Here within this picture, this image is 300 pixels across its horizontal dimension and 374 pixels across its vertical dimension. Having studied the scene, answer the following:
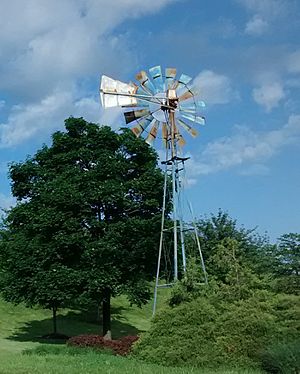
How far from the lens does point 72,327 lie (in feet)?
96.6

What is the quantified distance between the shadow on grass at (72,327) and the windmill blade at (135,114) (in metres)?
10.5

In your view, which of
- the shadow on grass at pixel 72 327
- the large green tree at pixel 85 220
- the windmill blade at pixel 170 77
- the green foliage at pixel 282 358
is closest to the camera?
the green foliage at pixel 282 358

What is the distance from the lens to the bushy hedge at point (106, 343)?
15959mm

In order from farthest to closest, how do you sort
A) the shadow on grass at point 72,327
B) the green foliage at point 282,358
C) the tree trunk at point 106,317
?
the shadow on grass at point 72,327
the tree trunk at point 106,317
the green foliage at point 282,358

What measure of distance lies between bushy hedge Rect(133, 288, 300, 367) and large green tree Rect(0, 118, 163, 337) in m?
5.51

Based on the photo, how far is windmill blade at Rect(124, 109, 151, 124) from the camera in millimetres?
19953

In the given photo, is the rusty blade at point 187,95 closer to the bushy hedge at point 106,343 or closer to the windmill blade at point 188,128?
the windmill blade at point 188,128

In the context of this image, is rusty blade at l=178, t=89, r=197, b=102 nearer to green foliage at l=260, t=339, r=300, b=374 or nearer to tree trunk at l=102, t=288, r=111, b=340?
tree trunk at l=102, t=288, r=111, b=340

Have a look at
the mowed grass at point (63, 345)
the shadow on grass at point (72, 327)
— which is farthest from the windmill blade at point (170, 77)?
the shadow on grass at point (72, 327)

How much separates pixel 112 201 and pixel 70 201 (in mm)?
1596

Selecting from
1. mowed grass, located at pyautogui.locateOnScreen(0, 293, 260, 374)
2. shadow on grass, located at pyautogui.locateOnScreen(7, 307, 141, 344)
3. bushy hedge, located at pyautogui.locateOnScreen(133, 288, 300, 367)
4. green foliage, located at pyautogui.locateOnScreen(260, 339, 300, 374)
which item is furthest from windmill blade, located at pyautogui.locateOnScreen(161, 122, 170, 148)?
shadow on grass, located at pyautogui.locateOnScreen(7, 307, 141, 344)

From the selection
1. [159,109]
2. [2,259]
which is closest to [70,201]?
[159,109]

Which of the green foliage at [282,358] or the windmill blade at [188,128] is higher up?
the windmill blade at [188,128]

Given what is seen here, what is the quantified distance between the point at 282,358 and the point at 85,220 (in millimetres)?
11881
